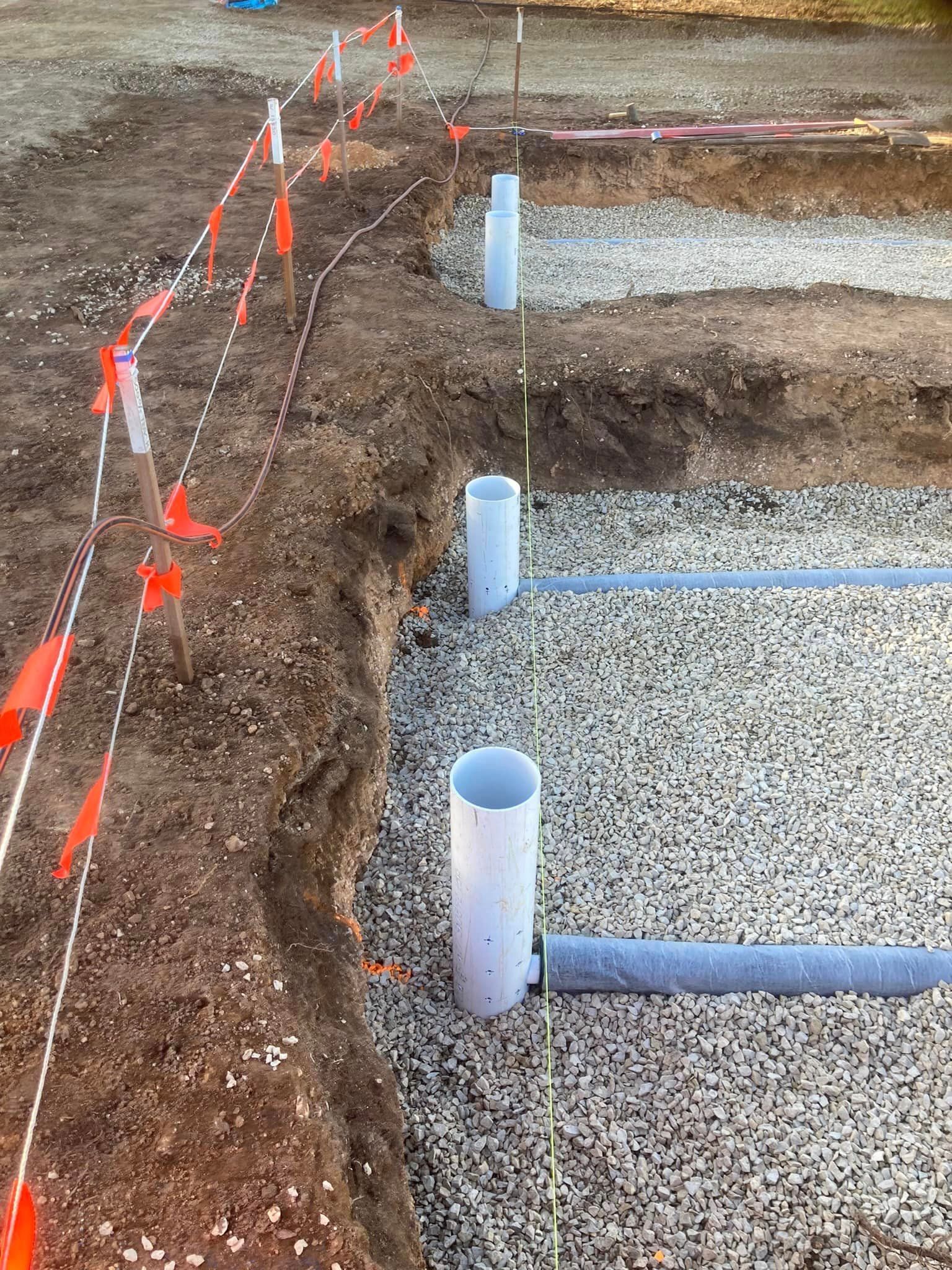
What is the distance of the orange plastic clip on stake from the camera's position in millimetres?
9383

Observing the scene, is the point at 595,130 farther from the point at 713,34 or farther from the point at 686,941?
the point at 686,941

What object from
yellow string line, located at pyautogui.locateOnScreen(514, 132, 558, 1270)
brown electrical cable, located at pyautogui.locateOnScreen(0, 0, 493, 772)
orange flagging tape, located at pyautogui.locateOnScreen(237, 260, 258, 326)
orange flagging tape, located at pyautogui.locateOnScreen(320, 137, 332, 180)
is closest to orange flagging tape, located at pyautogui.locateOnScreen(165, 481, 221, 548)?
brown electrical cable, located at pyautogui.locateOnScreen(0, 0, 493, 772)

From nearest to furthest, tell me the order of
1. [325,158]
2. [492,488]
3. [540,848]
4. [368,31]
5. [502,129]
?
[540,848] < [492,488] < [325,158] < [368,31] < [502,129]

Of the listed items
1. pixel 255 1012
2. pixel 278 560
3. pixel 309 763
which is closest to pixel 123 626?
pixel 278 560

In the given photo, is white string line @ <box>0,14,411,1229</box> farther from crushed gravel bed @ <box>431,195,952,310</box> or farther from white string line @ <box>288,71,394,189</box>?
white string line @ <box>288,71,394,189</box>

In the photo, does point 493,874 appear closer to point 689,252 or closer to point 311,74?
point 689,252

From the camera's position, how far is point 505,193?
873cm

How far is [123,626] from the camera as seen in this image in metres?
4.45

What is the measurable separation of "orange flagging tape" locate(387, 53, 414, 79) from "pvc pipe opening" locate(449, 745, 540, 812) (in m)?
9.54

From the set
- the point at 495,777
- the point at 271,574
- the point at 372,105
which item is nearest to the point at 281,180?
the point at 271,574

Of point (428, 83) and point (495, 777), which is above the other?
point (428, 83)

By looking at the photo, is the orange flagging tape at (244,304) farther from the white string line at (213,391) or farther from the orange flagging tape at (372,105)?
the orange flagging tape at (372,105)

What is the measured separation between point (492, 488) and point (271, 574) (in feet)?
5.29

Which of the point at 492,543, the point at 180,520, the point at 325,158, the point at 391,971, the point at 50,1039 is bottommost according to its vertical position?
the point at 391,971
